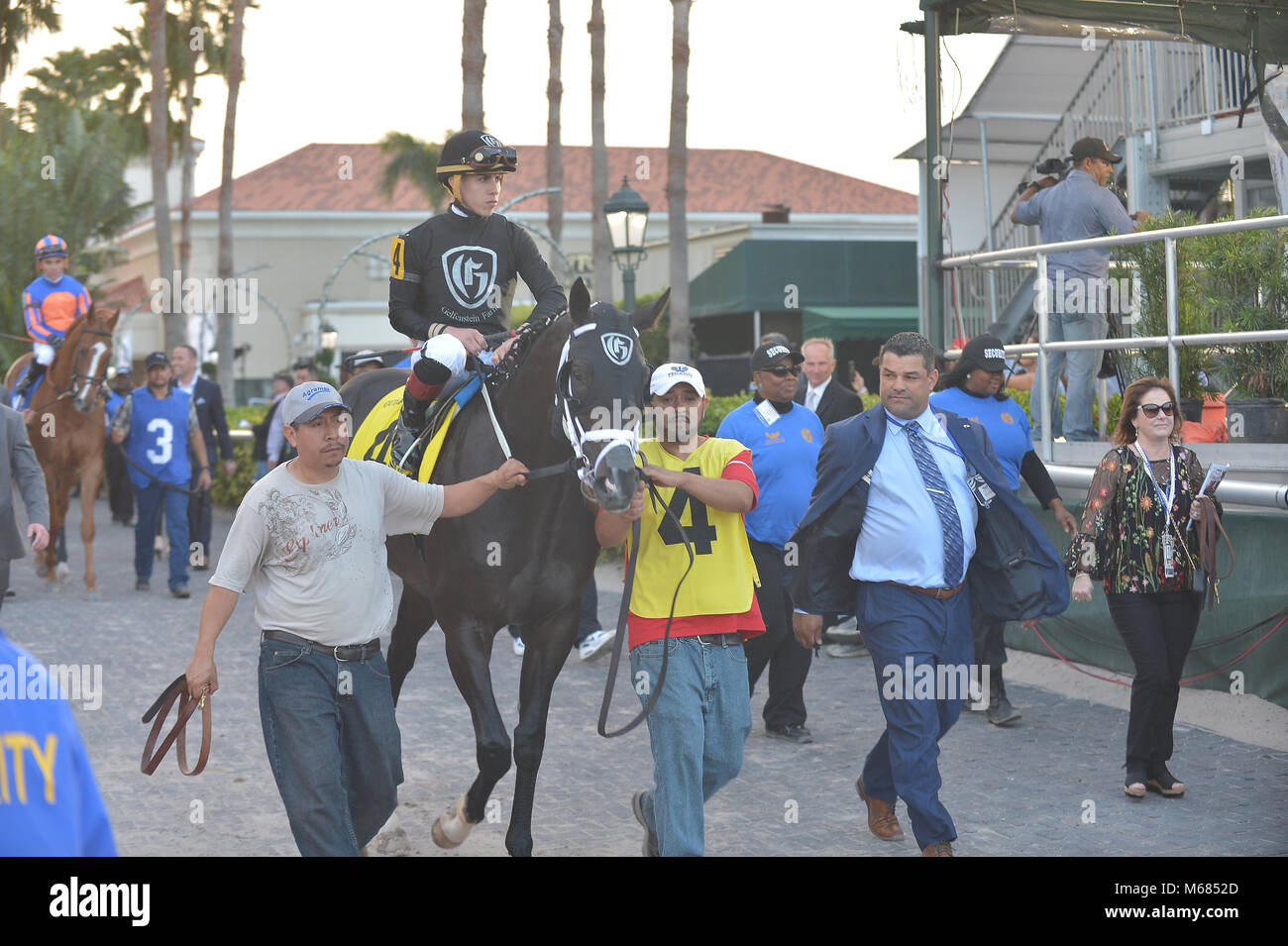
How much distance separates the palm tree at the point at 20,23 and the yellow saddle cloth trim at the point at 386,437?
41.3 m

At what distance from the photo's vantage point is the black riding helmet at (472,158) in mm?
6609

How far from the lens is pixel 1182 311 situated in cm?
947

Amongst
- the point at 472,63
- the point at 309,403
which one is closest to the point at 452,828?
A: the point at 309,403

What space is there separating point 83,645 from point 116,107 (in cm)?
4513

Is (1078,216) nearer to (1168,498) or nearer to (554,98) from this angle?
(1168,498)

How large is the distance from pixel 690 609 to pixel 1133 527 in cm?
287

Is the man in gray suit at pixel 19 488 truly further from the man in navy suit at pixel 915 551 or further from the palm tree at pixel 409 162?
the palm tree at pixel 409 162

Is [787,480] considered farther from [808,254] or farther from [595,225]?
[808,254]

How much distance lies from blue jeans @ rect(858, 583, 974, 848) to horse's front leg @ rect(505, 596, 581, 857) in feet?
4.06

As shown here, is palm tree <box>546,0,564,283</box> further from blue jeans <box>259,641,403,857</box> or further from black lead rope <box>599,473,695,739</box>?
blue jeans <box>259,641,403,857</box>

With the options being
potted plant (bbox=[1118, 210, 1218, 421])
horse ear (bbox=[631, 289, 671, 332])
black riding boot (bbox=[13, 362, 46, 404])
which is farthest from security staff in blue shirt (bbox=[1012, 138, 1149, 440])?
black riding boot (bbox=[13, 362, 46, 404])

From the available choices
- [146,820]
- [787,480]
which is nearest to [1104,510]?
[787,480]

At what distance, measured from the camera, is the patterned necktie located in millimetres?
5918

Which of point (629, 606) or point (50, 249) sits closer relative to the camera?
point (629, 606)
